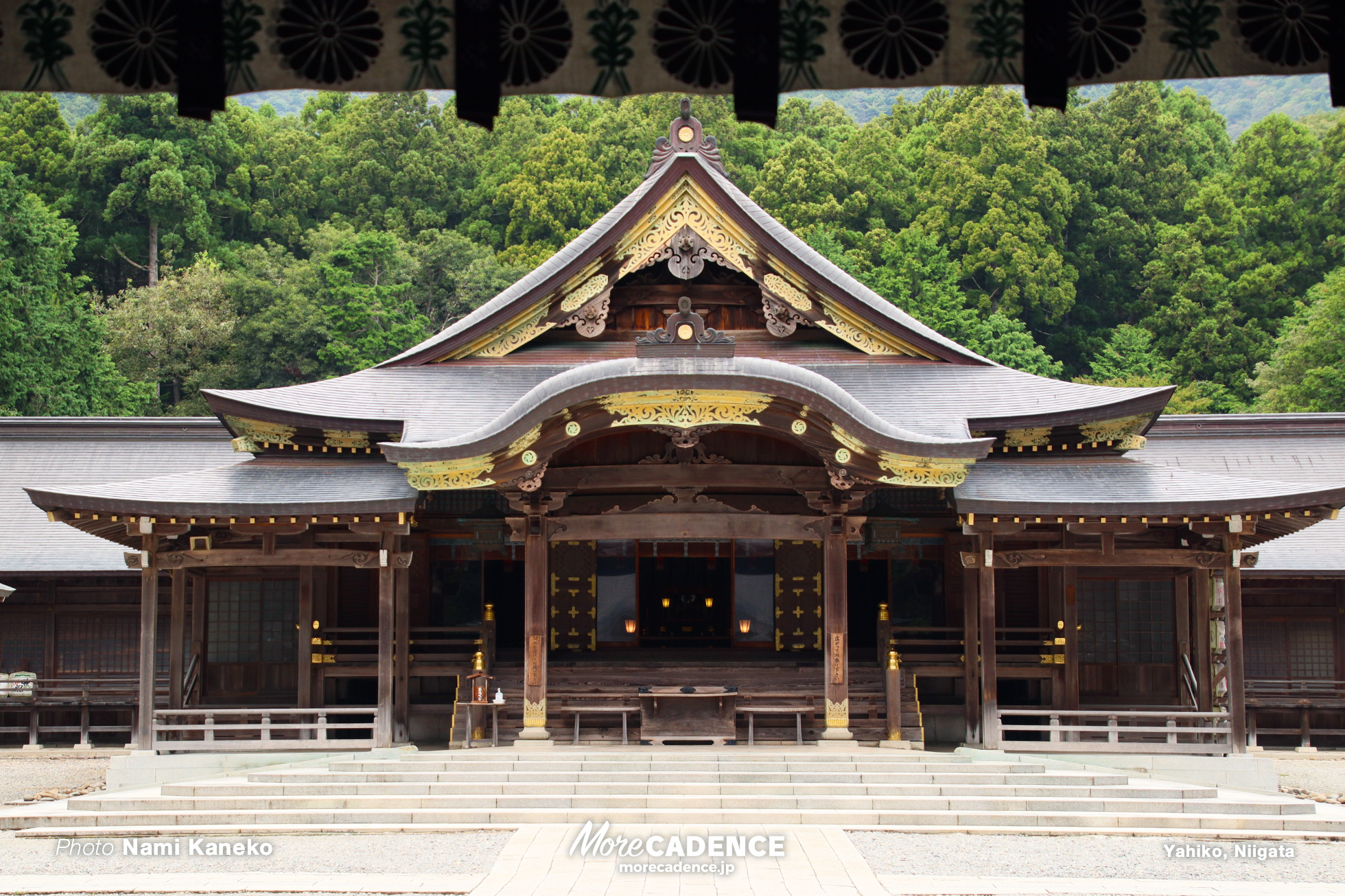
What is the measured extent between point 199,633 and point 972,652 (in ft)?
37.1

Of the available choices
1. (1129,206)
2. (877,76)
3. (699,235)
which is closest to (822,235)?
(1129,206)

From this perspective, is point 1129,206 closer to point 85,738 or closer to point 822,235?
point 822,235

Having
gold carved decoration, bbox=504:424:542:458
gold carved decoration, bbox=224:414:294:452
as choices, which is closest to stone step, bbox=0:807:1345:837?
gold carved decoration, bbox=504:424:542:458

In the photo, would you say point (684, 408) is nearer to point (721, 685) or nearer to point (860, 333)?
point (860, 333)

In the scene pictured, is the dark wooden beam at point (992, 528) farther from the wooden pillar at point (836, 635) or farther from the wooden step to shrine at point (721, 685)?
the wooden step to shrine at point (721, 685)

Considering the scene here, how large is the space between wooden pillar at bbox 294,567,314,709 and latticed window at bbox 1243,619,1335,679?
15.0 meters

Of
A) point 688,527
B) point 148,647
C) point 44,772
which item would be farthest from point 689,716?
point 44,772

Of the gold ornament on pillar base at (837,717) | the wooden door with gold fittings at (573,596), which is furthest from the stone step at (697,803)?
the wooden door with gold fittings at (573,596)

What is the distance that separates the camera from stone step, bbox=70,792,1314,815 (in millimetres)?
13109

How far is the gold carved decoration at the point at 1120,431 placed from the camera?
17.6 m

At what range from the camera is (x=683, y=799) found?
43.3ft

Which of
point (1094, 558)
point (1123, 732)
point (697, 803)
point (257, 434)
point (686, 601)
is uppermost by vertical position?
point (257, 434)

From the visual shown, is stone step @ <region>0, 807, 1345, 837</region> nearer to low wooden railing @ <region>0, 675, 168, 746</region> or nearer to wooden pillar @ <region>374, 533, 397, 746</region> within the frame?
wooden pillar @ <region>374, 533, 397, 746</region>

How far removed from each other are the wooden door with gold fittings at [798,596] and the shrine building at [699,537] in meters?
0.04
